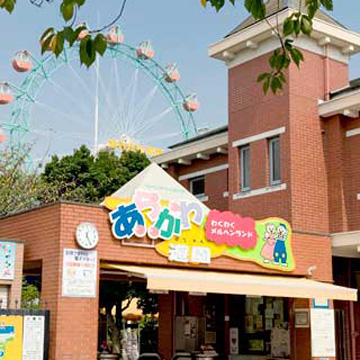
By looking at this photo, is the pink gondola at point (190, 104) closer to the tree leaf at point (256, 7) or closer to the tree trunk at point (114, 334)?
the tree trunk at point (114, 334)

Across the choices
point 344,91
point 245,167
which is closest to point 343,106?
point 344,91

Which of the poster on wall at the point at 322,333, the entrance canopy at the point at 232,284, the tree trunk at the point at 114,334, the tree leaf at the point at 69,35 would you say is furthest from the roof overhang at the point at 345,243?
the tree leaf at the point at 69,35

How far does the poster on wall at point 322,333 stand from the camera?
57.6 ft

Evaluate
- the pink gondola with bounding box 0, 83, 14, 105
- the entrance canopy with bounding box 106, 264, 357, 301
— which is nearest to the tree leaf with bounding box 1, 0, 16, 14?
the entrance canopy with bounding box 106, 264, 357, 301

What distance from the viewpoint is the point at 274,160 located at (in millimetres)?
→ 20297

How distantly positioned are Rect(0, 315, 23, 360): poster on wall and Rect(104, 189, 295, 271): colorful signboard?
2.80 metres

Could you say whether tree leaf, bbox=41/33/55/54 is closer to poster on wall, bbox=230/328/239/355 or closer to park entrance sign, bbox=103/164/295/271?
park entrance sign, bbox=103/164/295/271

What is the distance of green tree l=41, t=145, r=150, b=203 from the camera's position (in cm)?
3303

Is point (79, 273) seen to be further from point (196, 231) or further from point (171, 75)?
point (171, 75)

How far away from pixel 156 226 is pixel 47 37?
10.5 m

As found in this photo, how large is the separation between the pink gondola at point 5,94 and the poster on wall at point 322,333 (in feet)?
76.6

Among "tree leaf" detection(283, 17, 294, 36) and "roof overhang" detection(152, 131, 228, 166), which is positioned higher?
"roof overhang" detection(152, 131, 228, 166)

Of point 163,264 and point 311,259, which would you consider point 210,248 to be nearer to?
point 163,264

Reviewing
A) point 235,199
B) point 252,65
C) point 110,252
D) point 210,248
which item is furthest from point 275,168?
point 110,252
